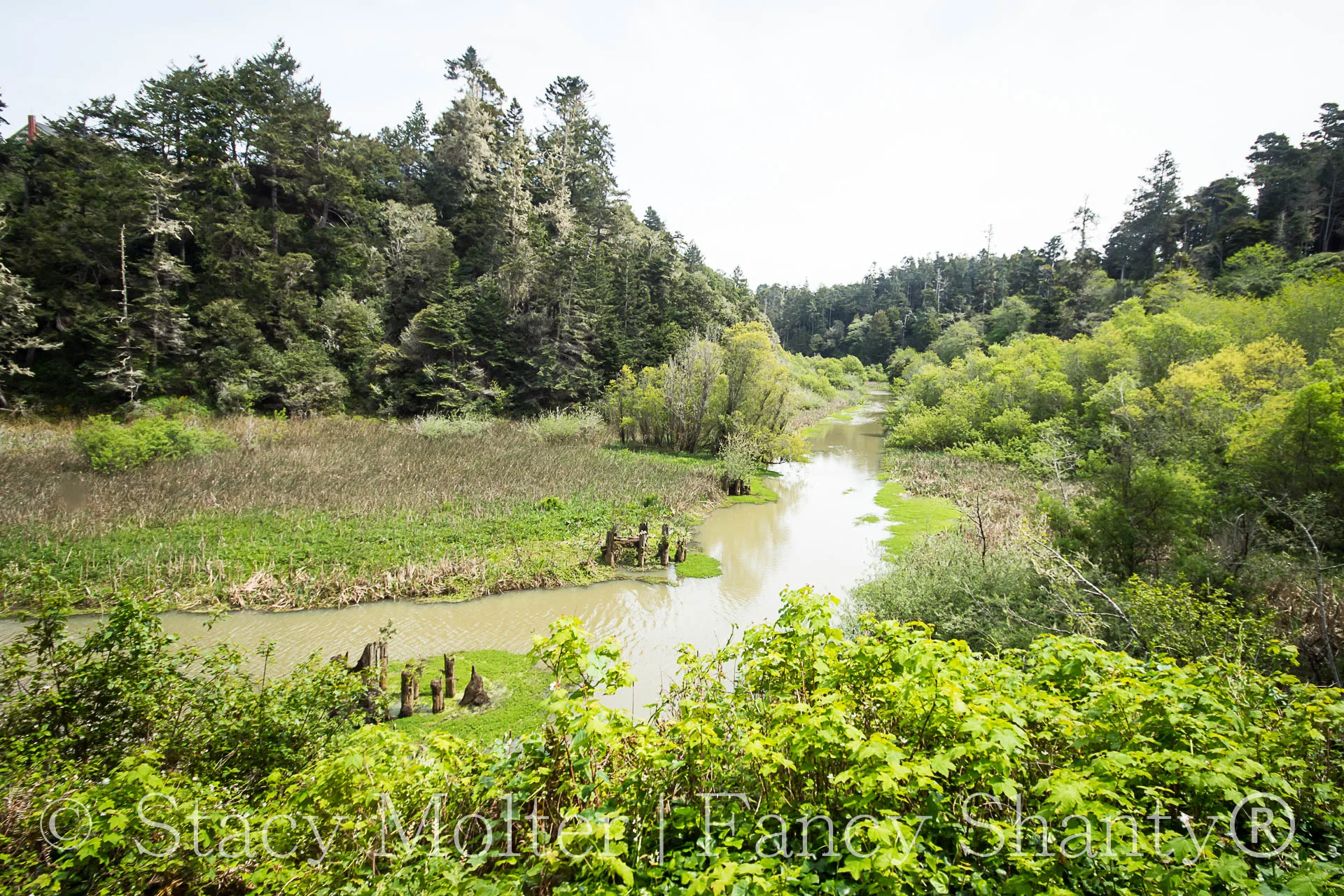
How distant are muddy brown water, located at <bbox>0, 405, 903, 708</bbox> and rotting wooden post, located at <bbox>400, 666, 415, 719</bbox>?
1077 millimetres

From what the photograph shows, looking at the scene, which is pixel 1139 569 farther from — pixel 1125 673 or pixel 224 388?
pixel 224 388

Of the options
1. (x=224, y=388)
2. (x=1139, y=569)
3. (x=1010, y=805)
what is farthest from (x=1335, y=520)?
(x=224, y=388)

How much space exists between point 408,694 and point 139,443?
16.0 metres

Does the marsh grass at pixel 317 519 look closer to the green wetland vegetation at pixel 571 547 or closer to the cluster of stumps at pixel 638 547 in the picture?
the green wetland vegetation at pixel 571 547

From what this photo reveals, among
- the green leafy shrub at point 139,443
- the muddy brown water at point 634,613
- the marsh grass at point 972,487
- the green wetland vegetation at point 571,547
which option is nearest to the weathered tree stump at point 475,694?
the green wetland vegetation at point 571,547

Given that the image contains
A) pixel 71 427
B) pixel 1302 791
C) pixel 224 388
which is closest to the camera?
pixel 1302 791

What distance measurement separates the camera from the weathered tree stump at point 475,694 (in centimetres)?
681

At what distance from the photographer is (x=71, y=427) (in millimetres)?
21234

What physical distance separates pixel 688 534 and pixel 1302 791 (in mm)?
12409

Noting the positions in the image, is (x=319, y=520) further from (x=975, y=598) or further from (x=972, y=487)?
(x=972, y=487)

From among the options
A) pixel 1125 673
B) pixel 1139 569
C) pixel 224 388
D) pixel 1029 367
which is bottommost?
pixel 1139 569

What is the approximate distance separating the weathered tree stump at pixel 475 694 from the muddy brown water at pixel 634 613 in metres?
1.06

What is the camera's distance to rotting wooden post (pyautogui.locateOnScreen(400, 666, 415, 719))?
6477 mm

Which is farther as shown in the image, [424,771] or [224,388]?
[224,388]
